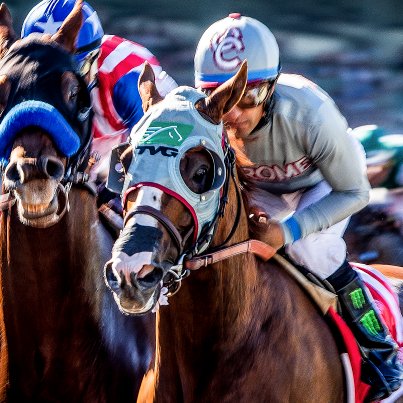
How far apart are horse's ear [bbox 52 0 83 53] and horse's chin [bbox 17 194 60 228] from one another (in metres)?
0.71

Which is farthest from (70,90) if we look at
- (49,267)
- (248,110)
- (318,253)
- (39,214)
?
(318,253)

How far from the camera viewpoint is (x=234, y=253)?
390 cm

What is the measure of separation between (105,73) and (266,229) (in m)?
1.58

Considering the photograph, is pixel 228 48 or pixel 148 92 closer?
pixel 148 92

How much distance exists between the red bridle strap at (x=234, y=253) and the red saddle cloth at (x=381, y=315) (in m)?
0.43

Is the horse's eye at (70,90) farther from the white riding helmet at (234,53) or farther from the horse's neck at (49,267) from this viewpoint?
the white riding helmet at (234,53)

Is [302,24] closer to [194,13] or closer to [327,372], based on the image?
[194,13]

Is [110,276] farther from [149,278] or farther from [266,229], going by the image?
[266,229]

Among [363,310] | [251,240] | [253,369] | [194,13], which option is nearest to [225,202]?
[251,240]

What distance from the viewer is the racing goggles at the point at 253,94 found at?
4160mm

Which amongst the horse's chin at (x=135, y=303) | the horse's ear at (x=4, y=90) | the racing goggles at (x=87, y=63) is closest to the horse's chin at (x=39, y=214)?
the horse's ear at (x=4, y=90)

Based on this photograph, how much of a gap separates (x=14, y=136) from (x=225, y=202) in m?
0.97

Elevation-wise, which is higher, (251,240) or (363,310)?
(251,240)

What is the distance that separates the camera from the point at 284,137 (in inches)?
171
